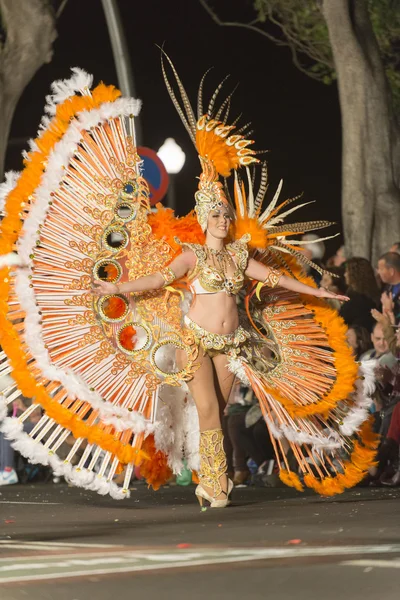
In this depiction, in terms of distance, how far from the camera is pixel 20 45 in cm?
1523

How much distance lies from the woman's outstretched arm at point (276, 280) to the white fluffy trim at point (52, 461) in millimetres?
1500

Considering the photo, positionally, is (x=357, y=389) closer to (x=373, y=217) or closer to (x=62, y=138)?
(x=62, y=138)

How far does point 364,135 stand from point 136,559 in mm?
8691

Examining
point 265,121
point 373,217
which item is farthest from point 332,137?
point 373,217

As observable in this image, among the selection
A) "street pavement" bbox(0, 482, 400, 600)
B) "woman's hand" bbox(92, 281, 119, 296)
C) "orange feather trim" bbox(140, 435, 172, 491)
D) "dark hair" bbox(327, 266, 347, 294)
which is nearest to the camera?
"street pavement" bbox(0, 482, 400, 600)

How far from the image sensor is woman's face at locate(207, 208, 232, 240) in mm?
8133

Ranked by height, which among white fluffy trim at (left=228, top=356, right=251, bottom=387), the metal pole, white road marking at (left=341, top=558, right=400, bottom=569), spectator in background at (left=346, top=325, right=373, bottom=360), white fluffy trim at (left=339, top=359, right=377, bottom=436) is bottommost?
white road marking at (left=341, top=558, right=400, bottom=569)

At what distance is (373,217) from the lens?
1370 cm

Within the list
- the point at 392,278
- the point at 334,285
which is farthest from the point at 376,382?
the point at 334,285

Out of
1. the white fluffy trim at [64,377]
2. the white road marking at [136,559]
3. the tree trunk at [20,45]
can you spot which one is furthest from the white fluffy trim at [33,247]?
the tree trunk at [20,45]

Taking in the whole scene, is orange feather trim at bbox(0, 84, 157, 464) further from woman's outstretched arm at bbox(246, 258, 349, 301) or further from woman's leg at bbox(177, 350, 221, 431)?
woman's outstretched arm at bbox(246, 258, 349, 301)

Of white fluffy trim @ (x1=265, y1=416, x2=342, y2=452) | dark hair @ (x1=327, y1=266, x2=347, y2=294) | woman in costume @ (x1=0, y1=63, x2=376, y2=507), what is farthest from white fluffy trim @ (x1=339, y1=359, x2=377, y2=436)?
dark hair @ (x1=327, y1=266, x2=347, y2=294)

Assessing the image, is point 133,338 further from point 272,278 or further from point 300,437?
point 300,437

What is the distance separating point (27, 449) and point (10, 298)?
3.04 feet
